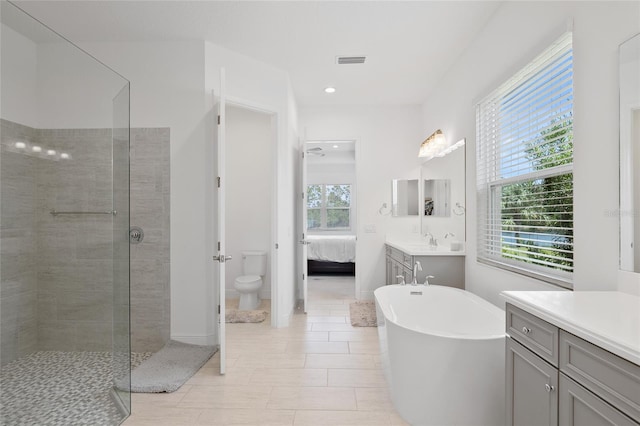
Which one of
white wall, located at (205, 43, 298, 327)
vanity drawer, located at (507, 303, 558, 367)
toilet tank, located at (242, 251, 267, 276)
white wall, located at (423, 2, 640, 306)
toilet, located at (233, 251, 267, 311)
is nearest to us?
vanity drawer, located at (507, 303, 558, 367)

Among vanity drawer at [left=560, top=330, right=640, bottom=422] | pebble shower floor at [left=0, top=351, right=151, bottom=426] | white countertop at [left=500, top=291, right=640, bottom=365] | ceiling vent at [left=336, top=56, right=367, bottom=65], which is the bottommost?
pebble shower floor at [left=0, top=351, right=151, bottom=426]

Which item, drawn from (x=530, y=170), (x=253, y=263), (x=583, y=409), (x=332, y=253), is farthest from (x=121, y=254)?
(x=332, y=253)

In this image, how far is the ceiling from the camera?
250cm

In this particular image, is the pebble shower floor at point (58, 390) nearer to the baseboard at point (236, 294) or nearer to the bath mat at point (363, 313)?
the bath mat at point (363, 313)

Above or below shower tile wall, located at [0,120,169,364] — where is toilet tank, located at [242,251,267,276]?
below

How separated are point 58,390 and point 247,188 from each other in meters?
3.31

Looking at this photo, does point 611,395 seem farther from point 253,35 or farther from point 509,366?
point 253,35

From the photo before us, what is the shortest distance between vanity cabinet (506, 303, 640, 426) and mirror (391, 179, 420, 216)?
327cm

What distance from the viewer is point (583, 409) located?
41.2 inches

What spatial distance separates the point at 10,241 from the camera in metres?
1.63

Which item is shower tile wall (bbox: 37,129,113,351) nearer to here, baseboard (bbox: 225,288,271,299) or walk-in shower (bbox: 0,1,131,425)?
walk-in shower (bbox: 0,1,131,425)

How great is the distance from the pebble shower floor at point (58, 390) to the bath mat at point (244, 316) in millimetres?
1744

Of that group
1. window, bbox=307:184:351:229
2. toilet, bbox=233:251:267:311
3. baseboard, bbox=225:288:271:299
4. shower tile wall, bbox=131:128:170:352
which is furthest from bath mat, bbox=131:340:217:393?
window, bbox=307:184:351:229

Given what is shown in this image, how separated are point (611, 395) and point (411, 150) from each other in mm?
4136
